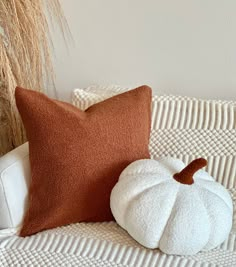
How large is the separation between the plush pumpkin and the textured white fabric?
31cm

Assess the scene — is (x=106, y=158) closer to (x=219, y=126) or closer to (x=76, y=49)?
(x=219, y=126)

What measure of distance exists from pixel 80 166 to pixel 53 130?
143 mm

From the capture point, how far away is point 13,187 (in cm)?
140

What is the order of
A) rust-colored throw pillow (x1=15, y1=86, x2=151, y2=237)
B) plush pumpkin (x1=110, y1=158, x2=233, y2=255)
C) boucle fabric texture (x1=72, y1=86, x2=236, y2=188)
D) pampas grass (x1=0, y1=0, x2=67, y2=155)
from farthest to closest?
pampas grass (x1=0, y1=0, x2=67, y2=155) → boucle fabric texture (x1=72, y1=86, x2=236, y2=188) → rust-colored throw pillow (x1=15, y1=86, x2=151, y2=237) → plush pumpkin (x1=110, y1=158, x2=233, y2=255)

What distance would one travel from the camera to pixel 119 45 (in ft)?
6.08

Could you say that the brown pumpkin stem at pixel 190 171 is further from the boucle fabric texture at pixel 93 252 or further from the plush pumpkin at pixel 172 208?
the boucle fabric texture at pixel 93 252

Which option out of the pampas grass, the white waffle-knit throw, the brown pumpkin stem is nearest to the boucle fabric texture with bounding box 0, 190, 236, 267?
the white waffle-knit throw

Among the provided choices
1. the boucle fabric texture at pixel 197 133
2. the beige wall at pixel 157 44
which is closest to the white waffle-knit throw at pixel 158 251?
the boucle fabric texture at pixel 197 133

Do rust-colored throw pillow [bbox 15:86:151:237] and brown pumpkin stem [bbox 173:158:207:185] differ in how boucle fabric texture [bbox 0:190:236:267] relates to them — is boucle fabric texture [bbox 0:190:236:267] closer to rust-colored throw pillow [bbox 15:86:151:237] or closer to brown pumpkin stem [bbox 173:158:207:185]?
rust-colored throw pillow [bbox 15:86:151:237]

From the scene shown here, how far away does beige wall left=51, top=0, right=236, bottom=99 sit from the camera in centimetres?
173

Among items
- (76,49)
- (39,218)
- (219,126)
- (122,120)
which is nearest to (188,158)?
(219,126)

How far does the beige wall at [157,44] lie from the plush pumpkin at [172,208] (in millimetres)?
593

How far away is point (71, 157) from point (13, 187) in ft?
0.72

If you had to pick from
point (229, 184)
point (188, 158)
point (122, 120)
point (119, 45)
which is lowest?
point (229, 184)
